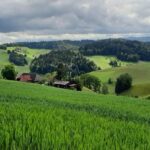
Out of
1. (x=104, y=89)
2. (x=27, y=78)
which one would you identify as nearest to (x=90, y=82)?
(x=104, y=89)

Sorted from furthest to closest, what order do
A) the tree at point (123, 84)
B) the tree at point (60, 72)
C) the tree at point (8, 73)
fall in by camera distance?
the tree at point (60, 72)
the tree at point (123, 84)
the tree at point (8, 73)

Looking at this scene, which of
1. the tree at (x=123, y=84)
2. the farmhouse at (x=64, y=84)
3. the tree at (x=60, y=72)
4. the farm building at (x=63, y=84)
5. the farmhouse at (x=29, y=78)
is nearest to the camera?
the farmhouse at (x=64, y=84)

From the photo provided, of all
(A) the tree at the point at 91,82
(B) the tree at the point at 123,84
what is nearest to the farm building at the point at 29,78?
(A) the tree at the point at 91,82

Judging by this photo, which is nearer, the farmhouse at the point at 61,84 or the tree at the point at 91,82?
the farmhouse at the point at 61,84

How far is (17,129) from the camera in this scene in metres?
8.84

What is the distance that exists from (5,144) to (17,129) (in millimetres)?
897

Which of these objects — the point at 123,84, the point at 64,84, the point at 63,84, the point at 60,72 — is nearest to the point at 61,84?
the point at 63,84

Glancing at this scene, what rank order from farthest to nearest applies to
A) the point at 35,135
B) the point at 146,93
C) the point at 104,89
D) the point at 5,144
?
the point at 104,89
the point at 146,93
the point at 35,135
the point at 5,144

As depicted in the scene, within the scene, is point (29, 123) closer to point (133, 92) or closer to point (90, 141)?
point (90, 141)

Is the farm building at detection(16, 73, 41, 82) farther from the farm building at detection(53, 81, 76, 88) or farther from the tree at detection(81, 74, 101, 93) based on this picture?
the farm building at detection(53, 81, 76, 88)

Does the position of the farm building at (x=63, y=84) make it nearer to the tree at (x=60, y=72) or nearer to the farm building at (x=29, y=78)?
the tree at (x=60, y=72)

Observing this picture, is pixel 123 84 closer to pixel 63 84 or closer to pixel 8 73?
pixel 63 84

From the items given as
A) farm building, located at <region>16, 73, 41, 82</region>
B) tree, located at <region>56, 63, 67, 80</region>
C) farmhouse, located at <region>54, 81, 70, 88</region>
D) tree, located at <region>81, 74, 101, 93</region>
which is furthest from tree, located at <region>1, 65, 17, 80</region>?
tree, located at <region>81, 74, 101, 93</region>

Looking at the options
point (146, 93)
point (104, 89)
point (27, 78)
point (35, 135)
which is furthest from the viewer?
point (27, 78)
